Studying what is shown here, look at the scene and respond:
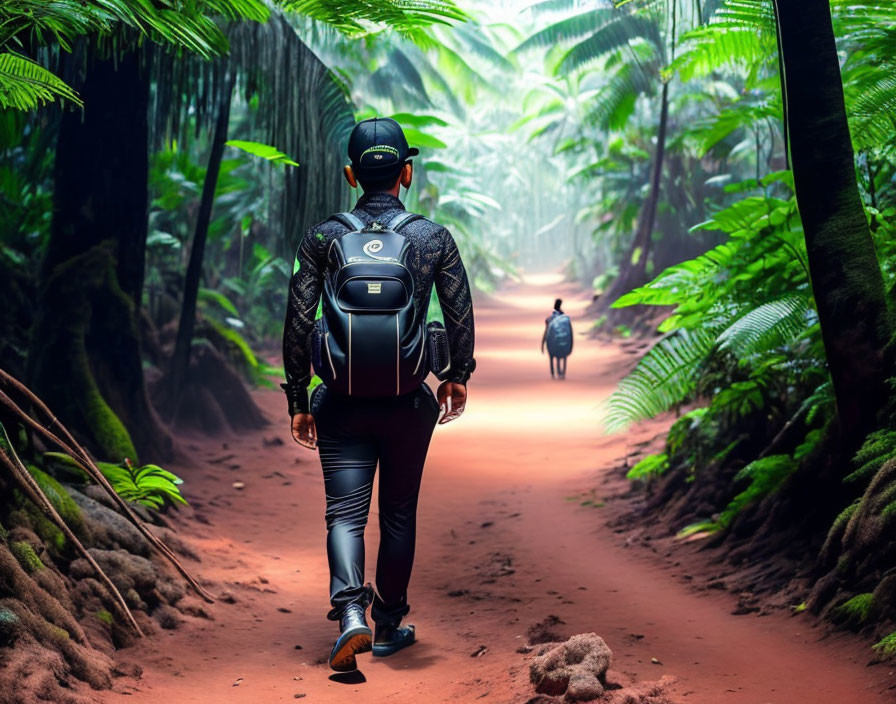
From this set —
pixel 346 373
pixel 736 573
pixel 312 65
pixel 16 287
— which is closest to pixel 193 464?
pixel 16 287

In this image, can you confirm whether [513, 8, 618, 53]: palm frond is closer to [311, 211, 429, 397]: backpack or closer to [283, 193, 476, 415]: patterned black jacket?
[283, 193, 476, 415]: patterned black jacket

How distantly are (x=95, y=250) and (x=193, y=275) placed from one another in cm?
258

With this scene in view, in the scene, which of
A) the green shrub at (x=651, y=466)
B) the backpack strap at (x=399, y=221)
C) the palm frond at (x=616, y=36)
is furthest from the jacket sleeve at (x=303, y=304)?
the palm frond at (x=616, y=36)

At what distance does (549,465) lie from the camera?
10953mm

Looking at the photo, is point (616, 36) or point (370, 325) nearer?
point (370, 325)

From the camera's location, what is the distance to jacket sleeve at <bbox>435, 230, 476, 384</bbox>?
404 cm

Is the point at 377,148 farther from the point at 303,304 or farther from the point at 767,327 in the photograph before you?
the point at 767,327

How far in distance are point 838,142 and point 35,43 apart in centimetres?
479

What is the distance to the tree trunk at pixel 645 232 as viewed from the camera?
23.0 meters

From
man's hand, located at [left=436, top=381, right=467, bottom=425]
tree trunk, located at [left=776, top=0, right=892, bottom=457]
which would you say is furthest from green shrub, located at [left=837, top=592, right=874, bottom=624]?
man's hand, located at [left=436, top=381, right=467, bottom=425]

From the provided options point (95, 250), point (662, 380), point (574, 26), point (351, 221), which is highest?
point (574, 26)

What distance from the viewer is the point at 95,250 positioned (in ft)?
27.6

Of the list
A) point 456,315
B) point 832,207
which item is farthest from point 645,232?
point 456,315

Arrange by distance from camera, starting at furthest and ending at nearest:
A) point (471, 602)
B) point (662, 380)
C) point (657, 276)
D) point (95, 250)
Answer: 1. point (657, 276)
2. point (95, 250)
3. point (662, 380)
4. point (471, 602)
